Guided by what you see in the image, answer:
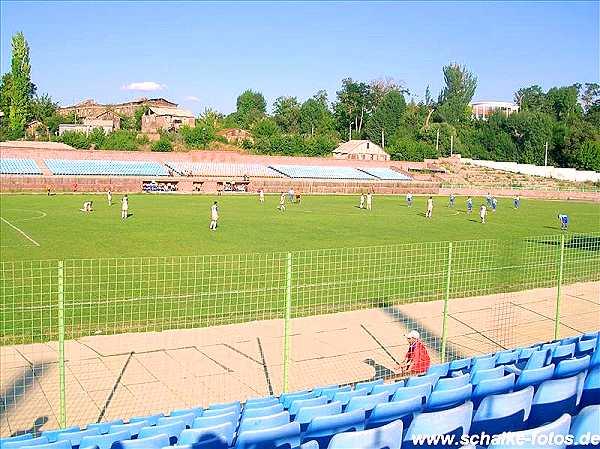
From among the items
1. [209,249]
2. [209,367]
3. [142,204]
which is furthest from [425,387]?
[142,204]

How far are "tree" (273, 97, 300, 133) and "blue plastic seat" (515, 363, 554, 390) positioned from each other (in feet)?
380

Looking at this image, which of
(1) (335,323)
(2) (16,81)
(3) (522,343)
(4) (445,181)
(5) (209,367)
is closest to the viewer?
(5) (209,367)

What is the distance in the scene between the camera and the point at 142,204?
44469 millimetres

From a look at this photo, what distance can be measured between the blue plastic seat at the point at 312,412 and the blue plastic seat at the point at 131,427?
64.2 inches

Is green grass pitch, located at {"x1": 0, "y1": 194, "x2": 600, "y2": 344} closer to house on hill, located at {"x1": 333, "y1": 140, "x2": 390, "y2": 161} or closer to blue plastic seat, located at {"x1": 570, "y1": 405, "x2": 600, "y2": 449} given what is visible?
blue plastic seat, located at {"x1": 570, "y1": 405, "x2": 600, "y2": 449}

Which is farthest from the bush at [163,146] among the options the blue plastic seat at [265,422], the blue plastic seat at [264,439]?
→ the blue plastic seat at [264,439]

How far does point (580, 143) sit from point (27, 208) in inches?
3267

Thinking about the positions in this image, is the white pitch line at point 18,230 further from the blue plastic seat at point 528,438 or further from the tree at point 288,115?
the tree at point 288,115

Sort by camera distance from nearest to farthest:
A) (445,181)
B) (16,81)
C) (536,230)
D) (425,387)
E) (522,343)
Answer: (425,387) → (522,343) → (536,230) → (445,181) → (16,81)

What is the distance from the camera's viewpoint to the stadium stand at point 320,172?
7119cm

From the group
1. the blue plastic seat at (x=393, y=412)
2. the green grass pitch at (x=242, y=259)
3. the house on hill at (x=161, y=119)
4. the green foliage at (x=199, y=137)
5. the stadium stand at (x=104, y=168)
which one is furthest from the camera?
the house on hill at (x=161, y=119)

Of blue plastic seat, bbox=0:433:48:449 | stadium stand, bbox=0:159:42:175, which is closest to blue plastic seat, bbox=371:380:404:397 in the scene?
blue plastic seat, bbox=0:433:48:449

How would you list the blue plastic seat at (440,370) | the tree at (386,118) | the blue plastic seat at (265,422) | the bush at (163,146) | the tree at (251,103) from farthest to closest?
the tree at (251,103) < the tree at (386,118) < the bush at (163,146) < the blue plastic seat at (440,370) < the blue plastic seat at (265,422)

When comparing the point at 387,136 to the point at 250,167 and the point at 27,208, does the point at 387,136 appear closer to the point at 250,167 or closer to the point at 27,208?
the point at 250,167
